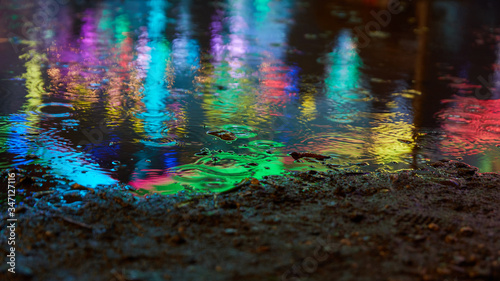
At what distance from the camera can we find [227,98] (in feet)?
15.0

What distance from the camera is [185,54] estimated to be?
248 inches

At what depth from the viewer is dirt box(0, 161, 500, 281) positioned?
6.31 ft

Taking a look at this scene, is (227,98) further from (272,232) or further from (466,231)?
(466,231)

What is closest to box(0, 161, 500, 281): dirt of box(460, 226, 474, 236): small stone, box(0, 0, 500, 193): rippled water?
box(460, 226, 474, 236): small stone

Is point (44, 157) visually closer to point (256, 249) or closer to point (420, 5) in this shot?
point (256, 249)

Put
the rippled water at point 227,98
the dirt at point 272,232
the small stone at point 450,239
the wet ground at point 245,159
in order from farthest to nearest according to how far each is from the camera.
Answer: the rippled water at point 227,98, the small stone at point 450,239, the wet ground at point 245,159, the dirt at point 272,232

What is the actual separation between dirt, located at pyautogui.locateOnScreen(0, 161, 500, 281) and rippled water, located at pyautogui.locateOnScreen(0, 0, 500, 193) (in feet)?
0.95

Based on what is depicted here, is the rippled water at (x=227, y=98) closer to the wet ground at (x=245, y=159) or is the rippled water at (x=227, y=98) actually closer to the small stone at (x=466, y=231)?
the wet ground at (x=245, y=159)

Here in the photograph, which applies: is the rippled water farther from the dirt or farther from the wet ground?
the dirt

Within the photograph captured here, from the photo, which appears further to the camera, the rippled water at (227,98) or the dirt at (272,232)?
the rippled water at (227,98)

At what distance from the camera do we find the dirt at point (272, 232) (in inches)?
75.7

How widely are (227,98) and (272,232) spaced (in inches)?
98.9

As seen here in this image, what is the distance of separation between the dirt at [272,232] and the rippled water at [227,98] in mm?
291

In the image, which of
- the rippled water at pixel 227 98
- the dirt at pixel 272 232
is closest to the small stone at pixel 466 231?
the dirt at pixel 272 232
